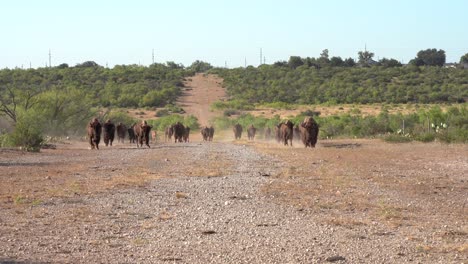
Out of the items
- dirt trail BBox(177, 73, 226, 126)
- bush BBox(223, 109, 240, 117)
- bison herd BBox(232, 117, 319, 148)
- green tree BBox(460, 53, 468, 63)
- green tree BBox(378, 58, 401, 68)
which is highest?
green tree BBox(460, 53, 468, 63)

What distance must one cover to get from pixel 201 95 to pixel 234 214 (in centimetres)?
11176

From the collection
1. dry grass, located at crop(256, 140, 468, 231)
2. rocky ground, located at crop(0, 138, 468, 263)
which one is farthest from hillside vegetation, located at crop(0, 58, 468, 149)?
rocky ground, located at crop(0, 138, 468, 263)

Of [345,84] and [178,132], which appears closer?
[178,132]

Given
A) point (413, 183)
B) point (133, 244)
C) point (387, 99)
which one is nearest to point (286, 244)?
point (133, 244)

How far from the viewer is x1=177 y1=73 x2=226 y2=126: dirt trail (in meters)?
105

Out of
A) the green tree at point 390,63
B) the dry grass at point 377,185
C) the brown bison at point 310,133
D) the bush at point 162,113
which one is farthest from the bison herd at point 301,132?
the green tree at point 390,63

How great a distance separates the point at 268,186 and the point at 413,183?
3.90 meters

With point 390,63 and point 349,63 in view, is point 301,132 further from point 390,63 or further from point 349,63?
point 349,63

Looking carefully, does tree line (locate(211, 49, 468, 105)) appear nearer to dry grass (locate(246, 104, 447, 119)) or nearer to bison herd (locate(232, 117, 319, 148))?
dry grass (locate(246, 104, 447, 119))

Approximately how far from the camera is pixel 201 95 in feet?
414

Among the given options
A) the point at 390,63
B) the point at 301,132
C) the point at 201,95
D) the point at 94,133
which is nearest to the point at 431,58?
the point at 390,63

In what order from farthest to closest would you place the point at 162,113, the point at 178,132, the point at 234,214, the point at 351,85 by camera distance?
the point at 351,85 < the point at 162,113 < the point at 178,132 < the point at 234,214

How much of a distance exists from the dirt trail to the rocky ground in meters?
66.4

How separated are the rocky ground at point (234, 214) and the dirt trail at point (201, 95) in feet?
218
